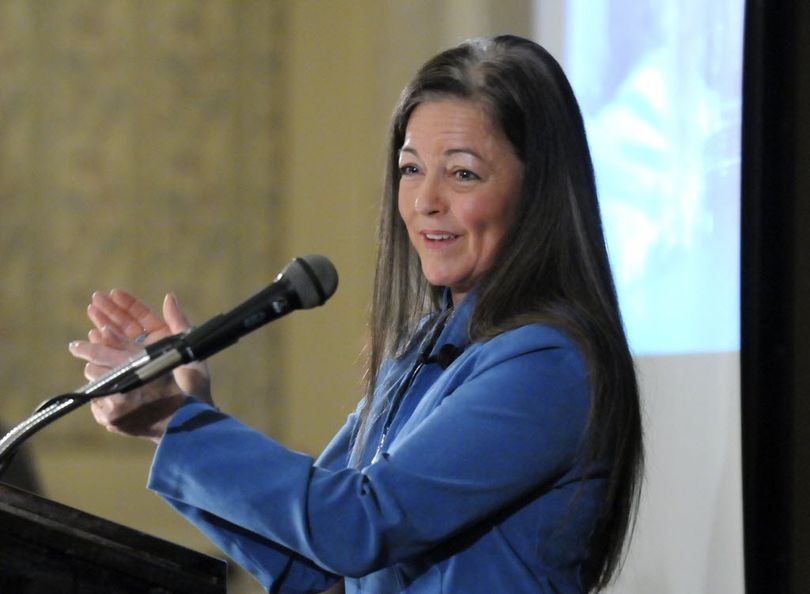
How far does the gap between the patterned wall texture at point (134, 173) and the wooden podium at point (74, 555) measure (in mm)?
4005

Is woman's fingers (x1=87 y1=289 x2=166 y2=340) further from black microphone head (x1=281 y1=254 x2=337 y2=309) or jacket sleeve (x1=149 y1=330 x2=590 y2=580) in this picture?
black microphone head (x1=281 y1=254 x2=337 y2=309)

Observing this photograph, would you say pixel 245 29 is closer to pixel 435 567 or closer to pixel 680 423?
pixel 680 423

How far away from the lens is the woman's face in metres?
1.82

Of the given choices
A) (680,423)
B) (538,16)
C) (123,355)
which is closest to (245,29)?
(538,16)

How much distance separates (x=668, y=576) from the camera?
245 centimetres

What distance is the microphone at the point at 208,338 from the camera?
1.38 m

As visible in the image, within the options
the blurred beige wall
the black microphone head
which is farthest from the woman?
the blurred beige wall

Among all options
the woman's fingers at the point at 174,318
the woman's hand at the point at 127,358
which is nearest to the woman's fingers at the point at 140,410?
the woman's hand at the point at 127,358

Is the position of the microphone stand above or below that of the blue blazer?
above

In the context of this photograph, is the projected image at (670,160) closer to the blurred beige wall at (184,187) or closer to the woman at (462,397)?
the woman at (462,397)

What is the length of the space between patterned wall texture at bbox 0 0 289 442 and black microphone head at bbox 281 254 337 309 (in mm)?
3984

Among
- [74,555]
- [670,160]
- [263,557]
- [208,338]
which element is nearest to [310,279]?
[208,338]

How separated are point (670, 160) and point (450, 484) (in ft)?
3.80

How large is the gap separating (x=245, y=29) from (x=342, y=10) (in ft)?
1.38
